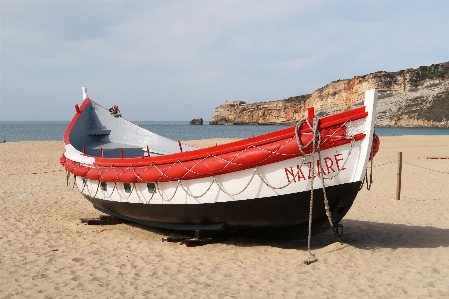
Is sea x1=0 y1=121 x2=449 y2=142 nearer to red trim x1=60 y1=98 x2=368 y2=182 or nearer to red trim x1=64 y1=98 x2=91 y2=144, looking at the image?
red trim x1=64 y1=98 x2=91 y2=144

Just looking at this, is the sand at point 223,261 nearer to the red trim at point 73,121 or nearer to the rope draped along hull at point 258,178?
the rope draped along hull at point 258,178

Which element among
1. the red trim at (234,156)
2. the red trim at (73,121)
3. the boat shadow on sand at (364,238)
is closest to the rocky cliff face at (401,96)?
the boat shadow on sand at (364,238)

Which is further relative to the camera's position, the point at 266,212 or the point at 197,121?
the point at 197,121

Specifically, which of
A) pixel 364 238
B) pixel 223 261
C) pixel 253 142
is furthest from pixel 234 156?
pixel 364 238

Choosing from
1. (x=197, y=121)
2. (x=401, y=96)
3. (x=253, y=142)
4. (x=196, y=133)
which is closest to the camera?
(x=253, y=142)

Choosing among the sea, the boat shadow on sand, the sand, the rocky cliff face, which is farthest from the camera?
the rocky cliff face

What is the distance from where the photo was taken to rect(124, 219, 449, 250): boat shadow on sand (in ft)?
18.1

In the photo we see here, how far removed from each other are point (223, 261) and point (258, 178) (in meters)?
1.18

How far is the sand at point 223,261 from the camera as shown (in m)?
3.92

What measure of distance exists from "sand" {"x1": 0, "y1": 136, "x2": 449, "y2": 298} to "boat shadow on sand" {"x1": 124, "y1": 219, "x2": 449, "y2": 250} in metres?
0.02

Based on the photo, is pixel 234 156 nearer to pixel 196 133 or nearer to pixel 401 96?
pixel 196 133

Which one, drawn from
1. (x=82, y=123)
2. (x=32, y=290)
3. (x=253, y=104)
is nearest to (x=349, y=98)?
(x=253, y=104)

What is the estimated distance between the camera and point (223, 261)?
16.1ft

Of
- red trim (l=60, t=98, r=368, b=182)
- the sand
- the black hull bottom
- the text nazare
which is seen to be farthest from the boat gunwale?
the sand
